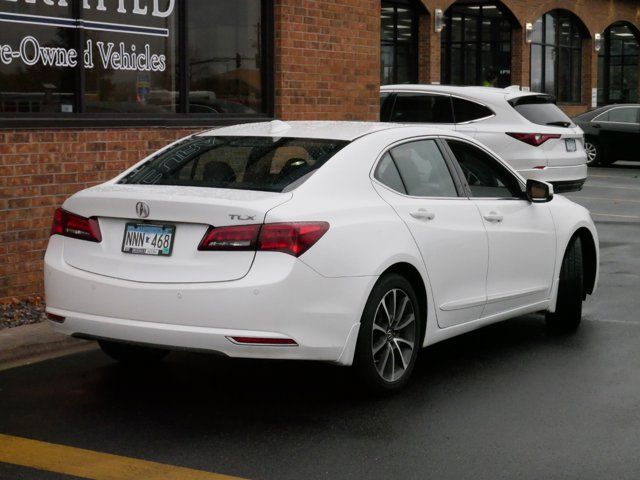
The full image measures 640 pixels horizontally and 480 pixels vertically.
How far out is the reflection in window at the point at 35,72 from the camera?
9.62 m

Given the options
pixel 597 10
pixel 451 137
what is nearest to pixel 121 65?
pixel 451 137

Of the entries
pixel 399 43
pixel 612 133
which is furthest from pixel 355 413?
pixel 399 43

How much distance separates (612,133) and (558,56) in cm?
1092

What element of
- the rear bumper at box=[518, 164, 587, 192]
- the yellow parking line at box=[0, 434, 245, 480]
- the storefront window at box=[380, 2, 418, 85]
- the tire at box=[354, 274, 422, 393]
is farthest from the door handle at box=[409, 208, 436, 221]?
the storefront window at box=[380, 2, 418, 85]

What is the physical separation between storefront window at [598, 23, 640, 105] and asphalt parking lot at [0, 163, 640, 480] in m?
37.3

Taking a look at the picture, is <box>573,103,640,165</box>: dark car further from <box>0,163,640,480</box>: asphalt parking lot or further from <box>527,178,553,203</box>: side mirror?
<box>527,178,553,203</box>: side mirror

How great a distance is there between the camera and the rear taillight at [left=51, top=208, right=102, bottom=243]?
21.0ft

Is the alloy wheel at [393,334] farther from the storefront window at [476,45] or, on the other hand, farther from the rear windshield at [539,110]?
the storefront window at [476,45]

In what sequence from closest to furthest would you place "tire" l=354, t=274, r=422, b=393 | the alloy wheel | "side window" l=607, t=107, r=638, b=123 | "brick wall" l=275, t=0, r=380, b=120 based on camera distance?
"tire" l=354, t=274, r=422, b=393
the alloy wheel
"brick wall" l=275, t=0, r=380, b=120
"side window" l=607, t=107, r=638, b=123

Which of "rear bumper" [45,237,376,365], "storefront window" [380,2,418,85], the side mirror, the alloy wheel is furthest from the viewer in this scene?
"storefront window" [380,2,418,85]

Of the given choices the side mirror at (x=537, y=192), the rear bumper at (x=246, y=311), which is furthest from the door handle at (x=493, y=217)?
the rear bumper at (x=246, y=311)

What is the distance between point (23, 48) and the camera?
384 inches

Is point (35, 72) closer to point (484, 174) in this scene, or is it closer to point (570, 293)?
point (484, 174)

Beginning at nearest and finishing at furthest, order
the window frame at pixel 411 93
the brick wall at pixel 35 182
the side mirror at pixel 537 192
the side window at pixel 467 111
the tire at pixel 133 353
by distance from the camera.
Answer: the tire at pixel 133 353, the side mirror at pixel 537 192, the brick wall at pixel 35 182, the side window at pixel 467 111, the window frame at pixel 411 93
